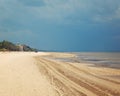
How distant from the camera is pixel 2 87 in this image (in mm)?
13430

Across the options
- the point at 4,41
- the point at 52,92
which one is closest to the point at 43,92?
the point at 52,92

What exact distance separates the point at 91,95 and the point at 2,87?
4309mm

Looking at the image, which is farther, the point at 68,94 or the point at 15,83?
A: the point at 15,83

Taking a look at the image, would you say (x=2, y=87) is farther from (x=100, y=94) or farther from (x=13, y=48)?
(x=13, y=48)

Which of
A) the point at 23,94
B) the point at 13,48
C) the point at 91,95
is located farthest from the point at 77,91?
the point at 13,48

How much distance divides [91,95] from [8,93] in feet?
12.7

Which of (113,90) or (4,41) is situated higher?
(4,41)

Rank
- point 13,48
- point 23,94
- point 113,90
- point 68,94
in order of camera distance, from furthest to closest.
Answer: point 13,48
point 113,90
point 68,94
point 23,94

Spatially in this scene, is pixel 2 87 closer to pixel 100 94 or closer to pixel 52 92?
pixel 52 92

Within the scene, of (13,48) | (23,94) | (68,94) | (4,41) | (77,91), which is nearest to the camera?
(23,94)

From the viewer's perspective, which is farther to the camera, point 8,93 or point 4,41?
point 4,41

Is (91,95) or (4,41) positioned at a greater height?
(4,41)

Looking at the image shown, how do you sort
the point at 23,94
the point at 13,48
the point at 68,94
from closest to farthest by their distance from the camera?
the point at 23,94, the point at 68,94, the point at 13,48

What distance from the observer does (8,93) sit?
11992mm
